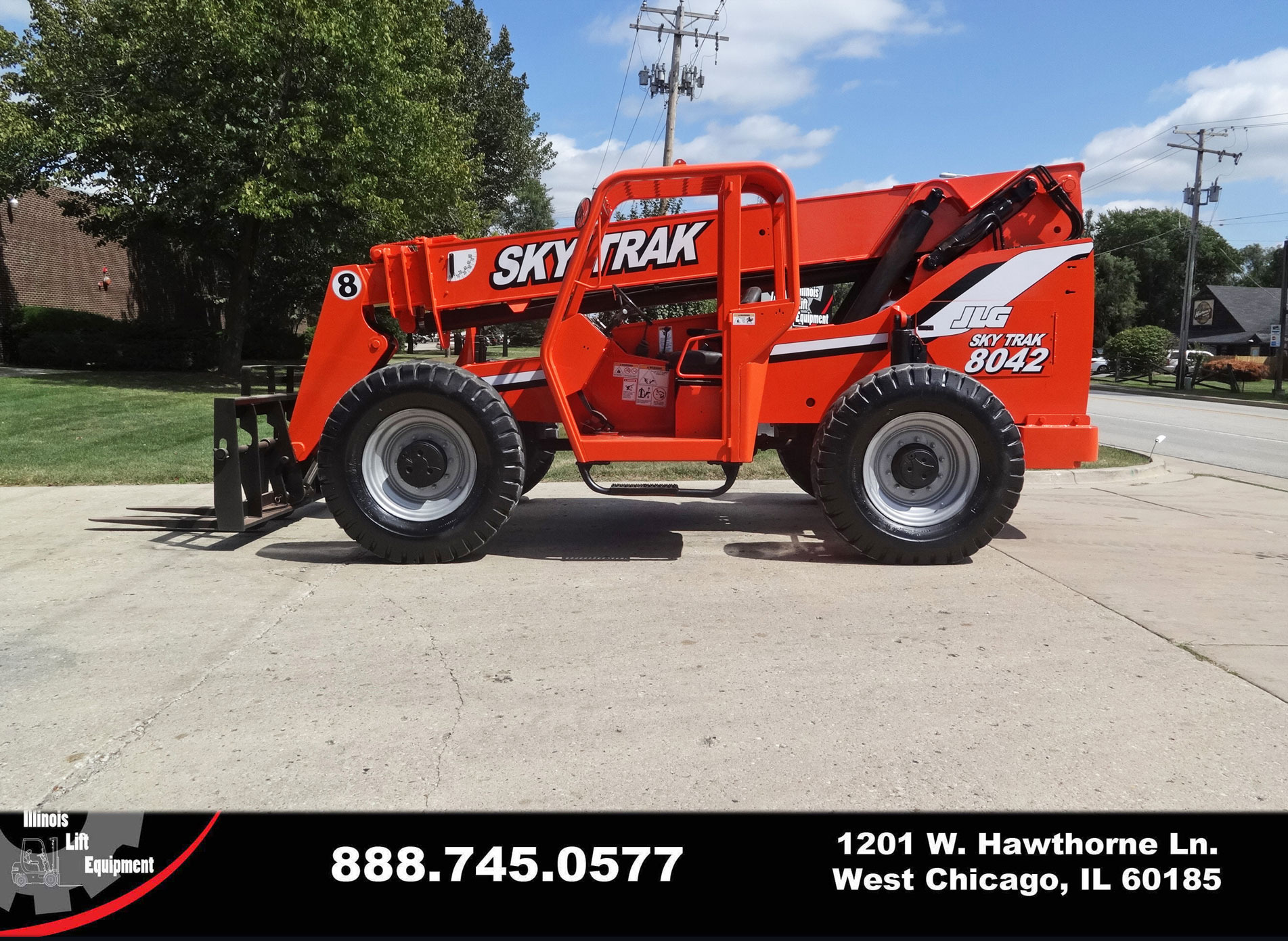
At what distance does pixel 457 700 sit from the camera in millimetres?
3711

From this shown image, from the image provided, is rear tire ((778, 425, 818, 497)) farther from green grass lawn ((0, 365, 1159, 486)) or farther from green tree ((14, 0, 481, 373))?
green tree ((14, 0, 481, 373))

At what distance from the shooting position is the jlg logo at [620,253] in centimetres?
616

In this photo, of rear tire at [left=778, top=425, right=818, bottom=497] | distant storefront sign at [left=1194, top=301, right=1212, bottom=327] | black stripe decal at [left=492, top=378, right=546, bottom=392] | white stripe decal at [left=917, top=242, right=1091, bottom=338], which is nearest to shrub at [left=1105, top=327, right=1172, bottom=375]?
distant storefront sign at [left=1194, top=301, right=1212, bottom=327]

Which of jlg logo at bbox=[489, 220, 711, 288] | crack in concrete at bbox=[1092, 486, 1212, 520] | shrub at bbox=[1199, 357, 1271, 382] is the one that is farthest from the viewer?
shrub at bbox=[1199, 357, 1271, 382]

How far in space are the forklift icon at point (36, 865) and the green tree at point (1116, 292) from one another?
70981mm

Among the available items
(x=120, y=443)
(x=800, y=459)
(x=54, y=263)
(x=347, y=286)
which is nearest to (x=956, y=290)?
(x=800, y=459)

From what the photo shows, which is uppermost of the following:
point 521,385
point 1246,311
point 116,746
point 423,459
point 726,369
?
point 1246,311

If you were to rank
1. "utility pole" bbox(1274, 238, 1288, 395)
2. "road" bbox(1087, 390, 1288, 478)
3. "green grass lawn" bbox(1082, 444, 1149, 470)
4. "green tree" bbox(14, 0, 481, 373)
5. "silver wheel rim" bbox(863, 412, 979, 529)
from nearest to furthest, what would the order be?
"silver wheel rim" bbox(863, 412, 979, 529) < "green grass lawn" bbox(1082, 444, 1149, 470) < "road" bbox(1087, 390, 1288, 478) < "green tree" bbox(14, 0, 481, 373) < "utility pole" bbox(1274, 238, 1288, 395)

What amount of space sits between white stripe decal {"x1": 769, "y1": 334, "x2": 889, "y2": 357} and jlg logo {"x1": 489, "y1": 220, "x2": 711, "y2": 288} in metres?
0.86

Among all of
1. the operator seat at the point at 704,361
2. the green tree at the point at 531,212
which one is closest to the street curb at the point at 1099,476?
the operator seat at the point at 704,361

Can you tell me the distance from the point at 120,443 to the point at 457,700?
964 cm

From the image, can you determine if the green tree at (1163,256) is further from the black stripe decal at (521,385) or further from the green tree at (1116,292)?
the black stripe decal at (521,385)

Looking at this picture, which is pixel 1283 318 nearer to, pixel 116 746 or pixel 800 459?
pixel 800 459

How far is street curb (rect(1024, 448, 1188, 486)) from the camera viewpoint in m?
9.65
